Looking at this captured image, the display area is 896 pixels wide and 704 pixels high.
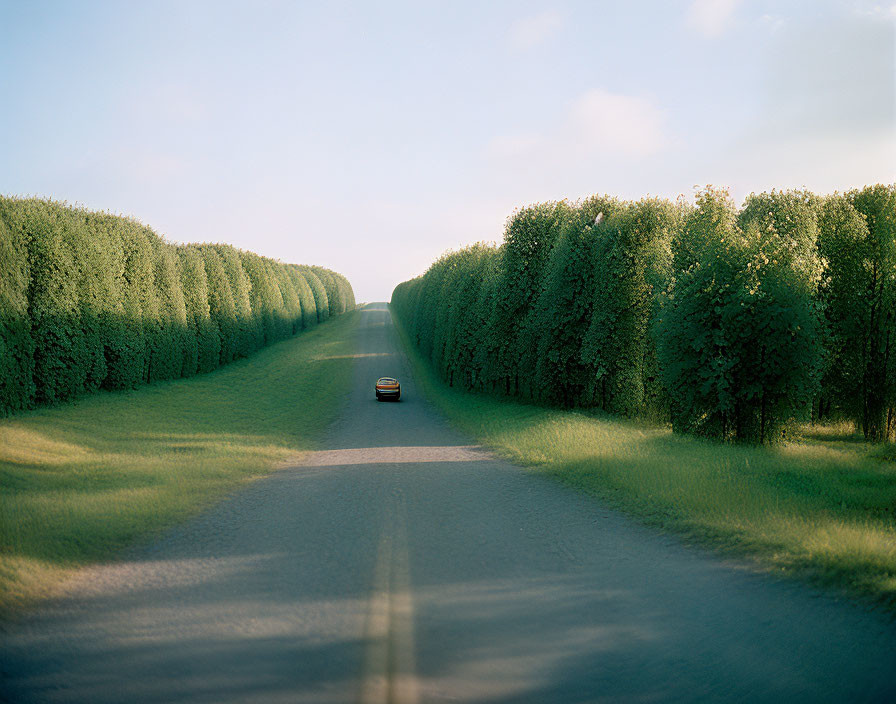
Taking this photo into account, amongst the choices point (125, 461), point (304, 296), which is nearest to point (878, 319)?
point (125, 461)

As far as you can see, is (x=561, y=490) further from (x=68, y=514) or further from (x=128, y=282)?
(x=128, y=282)

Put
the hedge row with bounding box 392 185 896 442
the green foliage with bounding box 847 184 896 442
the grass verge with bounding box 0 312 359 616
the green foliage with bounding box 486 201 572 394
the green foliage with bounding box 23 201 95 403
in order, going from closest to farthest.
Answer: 1. the grass verge with bounding box 0 312 359 616
2. the hedge row with bounding box 392 185 896 442
3. the green foliage with bounding box 23 201 95 403
4. the green foliage with bounding box 847 184 896 442
5. the green foliage with bounding box 486 201 572 394

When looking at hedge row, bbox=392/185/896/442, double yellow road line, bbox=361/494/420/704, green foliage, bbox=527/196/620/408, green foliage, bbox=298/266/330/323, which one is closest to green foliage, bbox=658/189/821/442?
hedge row, bbox=392/185/896/442

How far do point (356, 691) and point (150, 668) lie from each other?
6.59ft

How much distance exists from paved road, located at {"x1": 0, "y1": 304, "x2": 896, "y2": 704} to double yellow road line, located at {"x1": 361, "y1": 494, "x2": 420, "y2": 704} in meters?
0.02

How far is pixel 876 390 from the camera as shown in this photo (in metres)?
23.5

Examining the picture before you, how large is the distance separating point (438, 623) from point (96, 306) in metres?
25.2

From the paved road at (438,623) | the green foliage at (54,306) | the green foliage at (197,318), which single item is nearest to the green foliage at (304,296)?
the green foliage at (197,318)

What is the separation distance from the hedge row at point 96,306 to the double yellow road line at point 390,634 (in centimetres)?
1955

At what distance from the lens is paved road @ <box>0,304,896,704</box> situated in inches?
173

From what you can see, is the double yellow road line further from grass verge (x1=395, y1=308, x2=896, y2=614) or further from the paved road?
grass verge (x1=395, y1=308, x2=896, y2=614)

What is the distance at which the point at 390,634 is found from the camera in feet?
16.9

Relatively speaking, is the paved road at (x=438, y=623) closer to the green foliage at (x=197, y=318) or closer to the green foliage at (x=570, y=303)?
the green foliage at (x=570, y=303)

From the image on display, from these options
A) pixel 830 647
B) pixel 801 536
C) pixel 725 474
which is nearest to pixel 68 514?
pixel 830 647
